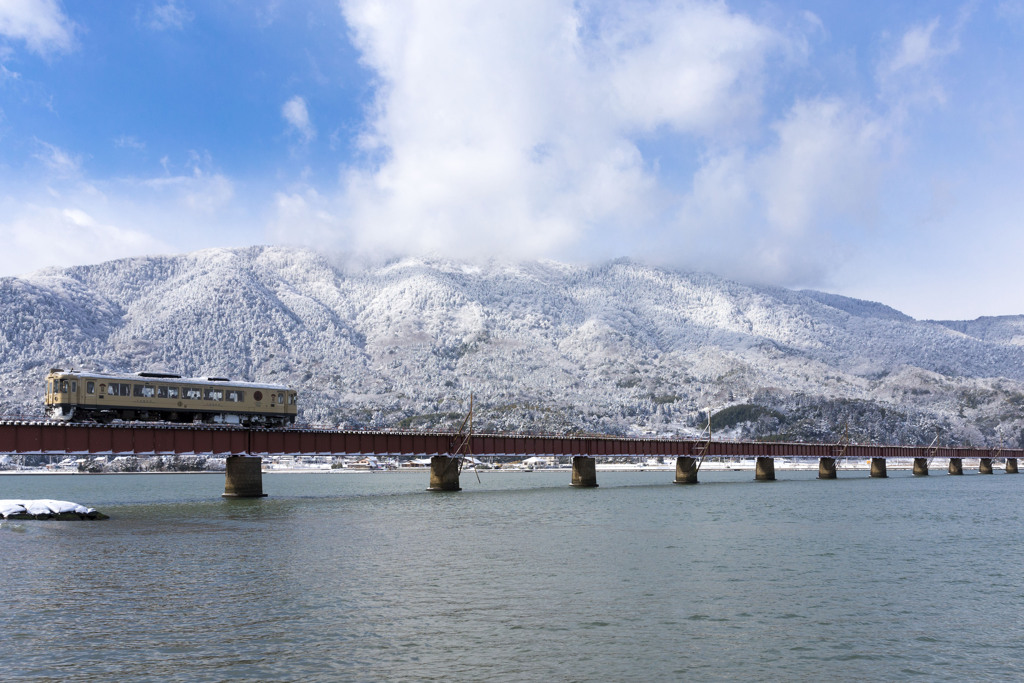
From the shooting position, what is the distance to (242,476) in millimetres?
102438

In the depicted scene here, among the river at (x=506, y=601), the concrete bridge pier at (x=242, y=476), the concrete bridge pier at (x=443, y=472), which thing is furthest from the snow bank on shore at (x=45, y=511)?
the concrete bridge pier at (x=443, y=472)

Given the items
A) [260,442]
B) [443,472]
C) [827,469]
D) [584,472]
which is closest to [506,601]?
[260,442]

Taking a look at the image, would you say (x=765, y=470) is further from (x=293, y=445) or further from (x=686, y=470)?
(x=293, y=445)

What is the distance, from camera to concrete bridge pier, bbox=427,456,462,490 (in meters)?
124

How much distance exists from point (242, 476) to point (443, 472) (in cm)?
3177

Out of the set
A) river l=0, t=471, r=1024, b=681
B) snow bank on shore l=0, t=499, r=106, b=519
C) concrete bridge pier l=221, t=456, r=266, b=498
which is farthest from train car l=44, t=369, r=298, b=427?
river l=0, t=471, r=1024, b=681

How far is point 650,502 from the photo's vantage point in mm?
104562

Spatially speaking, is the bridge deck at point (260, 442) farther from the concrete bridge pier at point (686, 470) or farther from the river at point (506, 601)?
the concrete bridge pier at point (686, 470)

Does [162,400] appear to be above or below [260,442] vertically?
above

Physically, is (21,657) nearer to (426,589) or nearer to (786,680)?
(426,589)

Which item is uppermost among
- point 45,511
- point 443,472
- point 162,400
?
point 162,400

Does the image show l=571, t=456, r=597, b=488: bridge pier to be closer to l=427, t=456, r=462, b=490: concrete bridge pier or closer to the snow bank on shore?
l=427, t=456, r=462, b=490: concrete bridge pier

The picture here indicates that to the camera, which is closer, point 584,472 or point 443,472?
point 443,472

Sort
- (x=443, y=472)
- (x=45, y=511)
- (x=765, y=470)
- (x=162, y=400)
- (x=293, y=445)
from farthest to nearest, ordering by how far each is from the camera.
Answer: (x=765, y=470), (x=443, y=472), (x=293, y=445), (x=162, y=400), (x=45, y=511)
